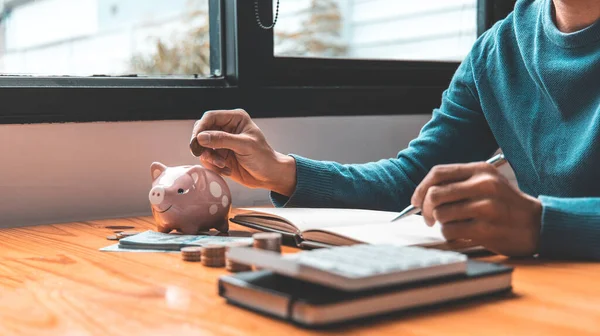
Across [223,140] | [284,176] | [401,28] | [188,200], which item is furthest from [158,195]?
[401,28]

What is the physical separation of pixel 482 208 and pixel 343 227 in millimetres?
183

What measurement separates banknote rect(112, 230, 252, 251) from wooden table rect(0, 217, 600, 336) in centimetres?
3

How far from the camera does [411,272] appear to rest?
26.0 inches

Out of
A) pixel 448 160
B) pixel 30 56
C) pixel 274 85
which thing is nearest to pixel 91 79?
pixel 30 56

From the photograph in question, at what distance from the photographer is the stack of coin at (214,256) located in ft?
2.99

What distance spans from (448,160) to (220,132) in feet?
1.71

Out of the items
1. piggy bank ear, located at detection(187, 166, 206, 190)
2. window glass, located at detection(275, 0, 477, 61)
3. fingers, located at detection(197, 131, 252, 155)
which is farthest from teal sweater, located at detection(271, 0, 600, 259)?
window glass, located at detection(275, 0, 477, 61)

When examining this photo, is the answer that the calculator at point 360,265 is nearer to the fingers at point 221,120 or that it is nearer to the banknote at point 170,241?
the banknote at point 170,241

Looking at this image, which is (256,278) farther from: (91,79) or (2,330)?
(91,79)

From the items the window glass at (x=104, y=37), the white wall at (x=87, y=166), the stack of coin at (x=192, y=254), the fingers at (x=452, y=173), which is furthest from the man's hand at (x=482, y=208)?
the window glass at (x=104, y=37)

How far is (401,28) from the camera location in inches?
92.8

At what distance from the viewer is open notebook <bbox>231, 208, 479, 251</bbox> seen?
92 centimetres

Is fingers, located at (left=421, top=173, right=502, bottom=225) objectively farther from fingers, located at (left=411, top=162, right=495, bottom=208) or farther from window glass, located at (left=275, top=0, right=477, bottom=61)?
window glass, located at (left=275, top=0, right=477, bottom=61)

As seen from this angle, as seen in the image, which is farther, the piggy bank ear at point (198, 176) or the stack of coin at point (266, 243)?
the piggy bank ear at point (198, 176)
